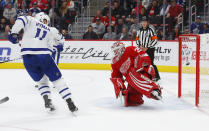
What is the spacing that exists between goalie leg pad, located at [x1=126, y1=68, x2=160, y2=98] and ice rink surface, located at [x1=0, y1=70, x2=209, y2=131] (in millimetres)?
246

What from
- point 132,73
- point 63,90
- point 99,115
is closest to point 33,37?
point 63,90

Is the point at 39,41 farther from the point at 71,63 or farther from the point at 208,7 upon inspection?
the point at 208,7

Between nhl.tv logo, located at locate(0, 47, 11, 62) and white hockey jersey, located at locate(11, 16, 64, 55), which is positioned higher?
white hockey jersey, located at locate(11, 16, 64, 55)

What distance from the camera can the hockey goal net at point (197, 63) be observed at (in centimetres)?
412

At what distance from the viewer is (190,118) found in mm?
3646

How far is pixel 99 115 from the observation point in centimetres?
381

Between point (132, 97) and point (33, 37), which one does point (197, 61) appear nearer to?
point (132, 97)

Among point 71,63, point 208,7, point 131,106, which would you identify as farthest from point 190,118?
point 208,7

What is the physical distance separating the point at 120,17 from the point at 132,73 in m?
6.13

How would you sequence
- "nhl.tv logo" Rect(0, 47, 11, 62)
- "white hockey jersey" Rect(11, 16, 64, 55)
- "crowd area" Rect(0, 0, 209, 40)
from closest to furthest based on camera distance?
"white hockey jersey" Rect(11, 16, 64, 55) < "nhl.tv logo" Rect(0, 47, 11, 62) < "crowd area" Rect(0, 0, 209, 40)

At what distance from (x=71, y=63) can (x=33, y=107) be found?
196 inches

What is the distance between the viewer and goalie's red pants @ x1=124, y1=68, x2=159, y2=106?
4.06 metres

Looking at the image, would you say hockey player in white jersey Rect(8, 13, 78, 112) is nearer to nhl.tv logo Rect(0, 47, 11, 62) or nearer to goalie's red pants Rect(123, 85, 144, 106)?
goalie's red pants Rect(123, 85, 144, 106)

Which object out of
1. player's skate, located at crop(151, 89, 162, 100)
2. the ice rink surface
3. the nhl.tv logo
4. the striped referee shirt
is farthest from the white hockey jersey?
the nhl.tv logo
